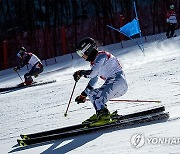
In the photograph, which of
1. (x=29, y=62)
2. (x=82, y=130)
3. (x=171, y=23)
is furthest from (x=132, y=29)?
(x=82, y=130)

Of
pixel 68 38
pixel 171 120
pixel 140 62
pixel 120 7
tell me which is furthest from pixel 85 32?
pixel 171 120

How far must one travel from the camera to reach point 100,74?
257 inches

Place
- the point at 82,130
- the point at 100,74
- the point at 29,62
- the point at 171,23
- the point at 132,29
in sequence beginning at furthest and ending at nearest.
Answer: the point at 171,23
the point at 132,29
the point at 29,62
the point at 100,74
the point at 82,130

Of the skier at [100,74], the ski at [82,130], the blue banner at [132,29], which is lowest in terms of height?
the blue banner at [132,29]

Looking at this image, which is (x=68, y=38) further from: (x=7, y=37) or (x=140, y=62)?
(x=140, y=62)

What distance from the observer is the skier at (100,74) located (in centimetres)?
625

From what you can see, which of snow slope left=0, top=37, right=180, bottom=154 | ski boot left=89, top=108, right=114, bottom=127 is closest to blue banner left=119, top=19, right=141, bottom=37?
snow slope left=0, top=37, right=180, bottom=154

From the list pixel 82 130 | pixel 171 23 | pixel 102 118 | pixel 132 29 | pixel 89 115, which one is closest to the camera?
pixel 82 130

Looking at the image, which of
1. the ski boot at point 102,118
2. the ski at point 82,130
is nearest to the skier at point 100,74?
the ski boot at point 102,118

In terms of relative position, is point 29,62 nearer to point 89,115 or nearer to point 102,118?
point 89,115

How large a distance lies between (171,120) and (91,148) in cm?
132

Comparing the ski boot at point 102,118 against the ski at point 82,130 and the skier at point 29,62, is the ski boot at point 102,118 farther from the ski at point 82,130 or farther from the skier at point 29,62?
the skier at point 29,62

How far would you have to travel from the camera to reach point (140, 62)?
16.3 metres

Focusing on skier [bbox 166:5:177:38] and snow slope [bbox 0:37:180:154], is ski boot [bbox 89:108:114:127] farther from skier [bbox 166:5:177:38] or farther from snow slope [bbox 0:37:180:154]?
skier [bbox 166:5:177:38]
